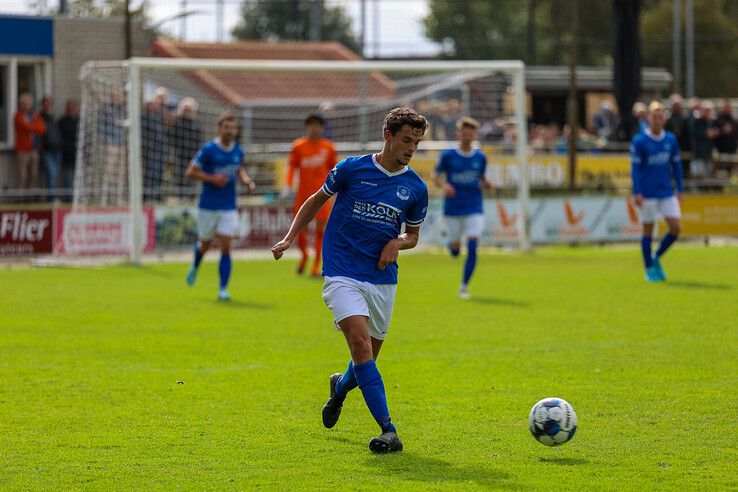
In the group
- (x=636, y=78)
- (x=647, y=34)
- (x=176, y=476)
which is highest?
(x=647, y=34)

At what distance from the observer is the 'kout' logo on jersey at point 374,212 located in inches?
306

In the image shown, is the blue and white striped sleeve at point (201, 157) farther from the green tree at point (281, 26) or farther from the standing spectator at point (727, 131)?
the green tree at point (281, 26)

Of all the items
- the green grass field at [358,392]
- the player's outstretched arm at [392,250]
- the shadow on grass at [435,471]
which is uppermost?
the player's outstretched arm at [392,250]

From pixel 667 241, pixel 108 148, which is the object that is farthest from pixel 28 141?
pixel 667 241

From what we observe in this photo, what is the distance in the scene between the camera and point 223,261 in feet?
52.0

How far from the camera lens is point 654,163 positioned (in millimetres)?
17688

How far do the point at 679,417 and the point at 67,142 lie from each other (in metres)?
18.6

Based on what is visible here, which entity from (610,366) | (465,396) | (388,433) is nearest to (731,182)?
(610,366)

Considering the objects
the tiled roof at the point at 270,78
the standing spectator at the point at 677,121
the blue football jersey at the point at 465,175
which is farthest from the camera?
the tiled roof at the point at 270,78

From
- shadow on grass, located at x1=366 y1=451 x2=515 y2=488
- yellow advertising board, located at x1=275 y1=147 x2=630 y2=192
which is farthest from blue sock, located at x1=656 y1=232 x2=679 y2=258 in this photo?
shadow on grass, located at x1=366 y1=451 x2=515 y2=488

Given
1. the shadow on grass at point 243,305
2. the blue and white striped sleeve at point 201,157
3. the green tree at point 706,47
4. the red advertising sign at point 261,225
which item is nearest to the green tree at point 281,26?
the green tree at point 706,47

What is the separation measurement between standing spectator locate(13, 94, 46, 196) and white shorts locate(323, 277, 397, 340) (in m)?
17.4

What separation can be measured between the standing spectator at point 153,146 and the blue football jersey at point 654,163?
370 inches

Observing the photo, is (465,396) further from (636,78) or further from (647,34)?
(647,34)
